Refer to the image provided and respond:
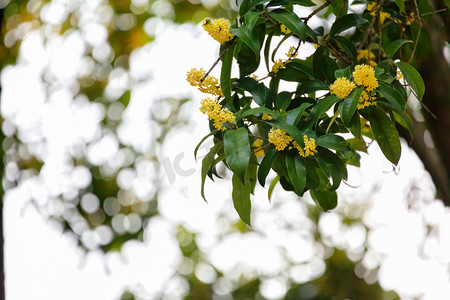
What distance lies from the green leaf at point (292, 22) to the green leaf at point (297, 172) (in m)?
0.17

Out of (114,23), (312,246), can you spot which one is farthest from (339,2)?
(312,246)

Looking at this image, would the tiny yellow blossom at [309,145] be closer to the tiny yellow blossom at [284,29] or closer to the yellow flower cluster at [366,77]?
the yellow flower cluster at [366,77]

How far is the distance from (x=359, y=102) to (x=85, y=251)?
2.78 meters

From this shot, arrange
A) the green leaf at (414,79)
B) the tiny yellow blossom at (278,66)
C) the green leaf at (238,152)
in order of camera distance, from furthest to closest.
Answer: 1. the tiny yellow blossom at (278,66)
2. the green leaf at (414,79)
3. the green leaf at (238,152)

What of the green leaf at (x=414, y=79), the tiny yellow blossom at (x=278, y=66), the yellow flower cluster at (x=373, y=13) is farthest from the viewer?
the yellow flower cluster at (x=373, y=13)

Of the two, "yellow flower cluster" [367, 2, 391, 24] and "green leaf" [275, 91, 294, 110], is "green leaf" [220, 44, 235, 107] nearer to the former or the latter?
"green leaf" [275, 91, 294, 110]

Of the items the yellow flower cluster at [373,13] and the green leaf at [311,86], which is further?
the yellow flower cluster at [373,13]

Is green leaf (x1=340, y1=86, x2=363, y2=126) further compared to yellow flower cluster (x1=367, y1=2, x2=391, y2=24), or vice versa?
yellow flower cluster (x1=367, y1=2, x2=391, y2=24)

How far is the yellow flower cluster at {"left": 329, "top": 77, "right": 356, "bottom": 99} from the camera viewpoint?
69 centimetres

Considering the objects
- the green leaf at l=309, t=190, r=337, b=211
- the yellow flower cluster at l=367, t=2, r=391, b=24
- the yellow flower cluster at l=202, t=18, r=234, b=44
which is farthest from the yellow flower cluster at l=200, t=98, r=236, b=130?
the yellow flower cluster at l=367, t=2, r=391, b=24

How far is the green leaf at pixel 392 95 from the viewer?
677 mm

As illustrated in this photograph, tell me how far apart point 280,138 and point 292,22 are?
175 millimetres

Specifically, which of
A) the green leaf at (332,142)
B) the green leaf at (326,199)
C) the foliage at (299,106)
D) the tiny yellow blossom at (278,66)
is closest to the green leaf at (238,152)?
the foliage at (299,106)

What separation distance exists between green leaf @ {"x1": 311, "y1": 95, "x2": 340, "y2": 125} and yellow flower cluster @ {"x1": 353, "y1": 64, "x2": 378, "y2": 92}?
39mm
